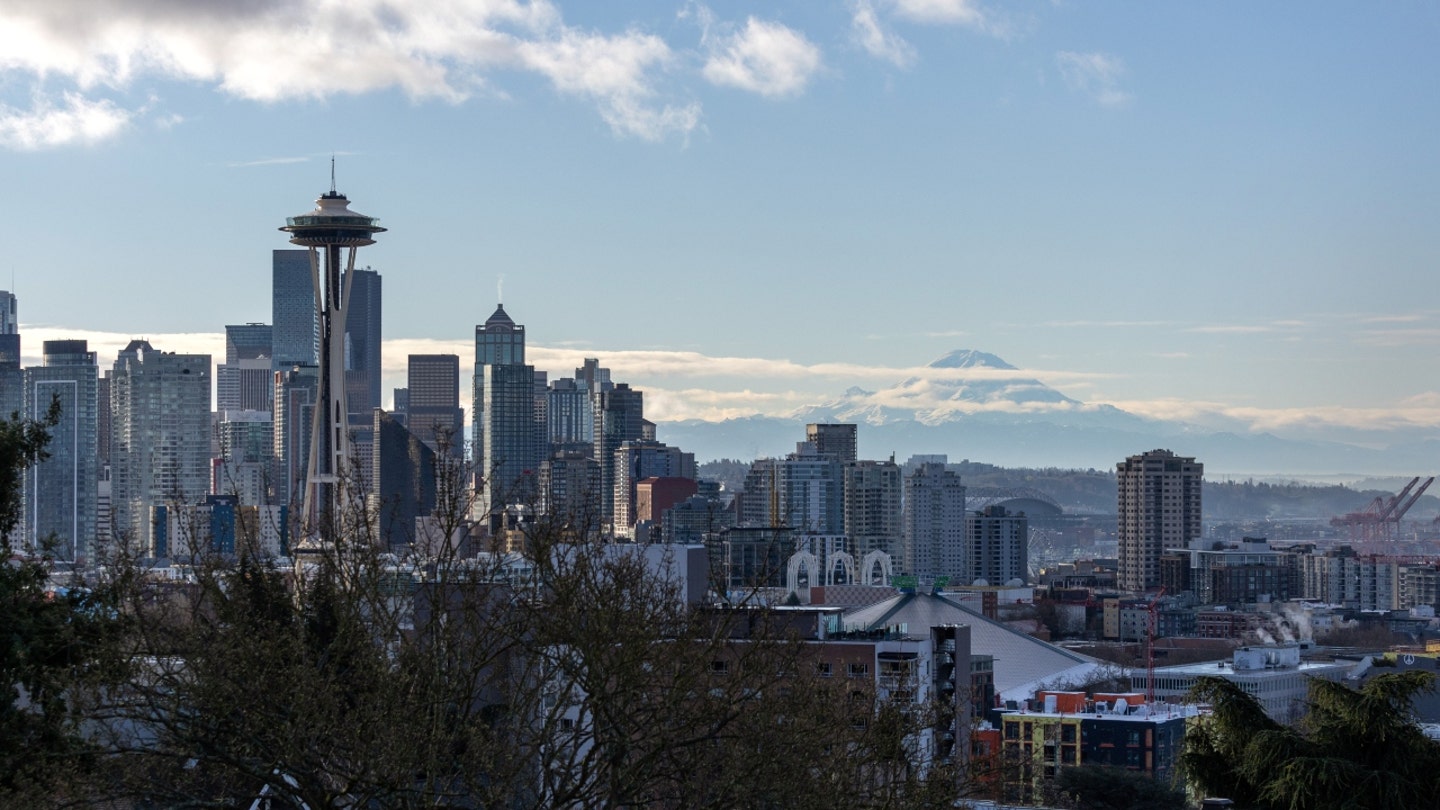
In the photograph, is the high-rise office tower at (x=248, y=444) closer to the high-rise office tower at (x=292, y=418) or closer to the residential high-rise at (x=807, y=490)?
the high-rise office tower at (x=292, y=418)

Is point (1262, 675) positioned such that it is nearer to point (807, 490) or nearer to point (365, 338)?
point (807, 490)

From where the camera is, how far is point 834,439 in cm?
15375

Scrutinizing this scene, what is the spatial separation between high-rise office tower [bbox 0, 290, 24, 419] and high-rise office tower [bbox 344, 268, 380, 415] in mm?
37629

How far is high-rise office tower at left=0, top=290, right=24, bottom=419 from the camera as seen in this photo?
11550 centimetres

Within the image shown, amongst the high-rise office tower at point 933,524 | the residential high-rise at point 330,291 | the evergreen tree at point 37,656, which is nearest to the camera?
the evergreen tree at point 37,656

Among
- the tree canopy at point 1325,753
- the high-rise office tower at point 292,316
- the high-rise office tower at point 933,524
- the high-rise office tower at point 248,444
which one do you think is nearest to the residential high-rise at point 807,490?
the high-rise office tower at point 933,524

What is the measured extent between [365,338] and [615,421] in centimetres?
2993

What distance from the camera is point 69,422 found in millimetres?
116188

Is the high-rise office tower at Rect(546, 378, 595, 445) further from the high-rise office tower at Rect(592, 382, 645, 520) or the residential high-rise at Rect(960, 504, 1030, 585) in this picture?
the residential high-rise at Rect(960, 504, 1030, 585)

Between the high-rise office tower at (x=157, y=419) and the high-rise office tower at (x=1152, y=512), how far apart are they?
56.3m

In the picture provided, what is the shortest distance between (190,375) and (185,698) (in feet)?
403

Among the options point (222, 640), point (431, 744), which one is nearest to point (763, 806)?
point (431, 744)

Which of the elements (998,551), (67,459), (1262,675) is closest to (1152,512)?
(998,551)

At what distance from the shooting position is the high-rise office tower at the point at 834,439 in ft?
498
